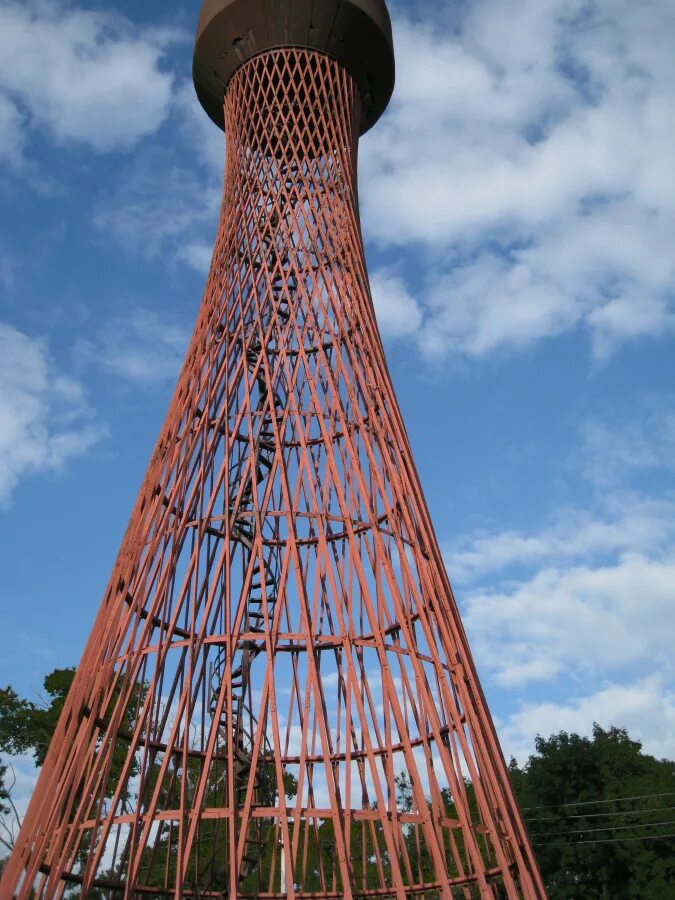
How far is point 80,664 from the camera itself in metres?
9.16

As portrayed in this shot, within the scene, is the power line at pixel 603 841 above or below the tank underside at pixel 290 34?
below

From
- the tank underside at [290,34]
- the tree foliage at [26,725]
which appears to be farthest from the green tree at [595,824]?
the tank underside at [290,34]

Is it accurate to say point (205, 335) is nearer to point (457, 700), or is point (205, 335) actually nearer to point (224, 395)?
point (224, 395)

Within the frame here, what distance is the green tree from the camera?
22844 millimetres

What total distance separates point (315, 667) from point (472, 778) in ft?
6.07

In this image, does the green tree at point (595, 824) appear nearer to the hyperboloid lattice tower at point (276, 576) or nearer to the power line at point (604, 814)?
the power line at point (604, 814)

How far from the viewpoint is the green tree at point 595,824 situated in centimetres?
2284

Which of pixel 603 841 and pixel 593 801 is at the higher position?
pixel 593 801

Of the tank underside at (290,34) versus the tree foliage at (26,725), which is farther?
the tree foliage at (26,725)

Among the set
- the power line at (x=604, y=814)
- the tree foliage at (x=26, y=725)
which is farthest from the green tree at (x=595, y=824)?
the tree foliage at (x=26, y=725)

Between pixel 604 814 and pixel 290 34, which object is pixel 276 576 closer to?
pixel 290 34

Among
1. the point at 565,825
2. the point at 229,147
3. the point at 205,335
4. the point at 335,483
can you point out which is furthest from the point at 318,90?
the point at 565,825

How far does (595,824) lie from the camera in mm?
23531

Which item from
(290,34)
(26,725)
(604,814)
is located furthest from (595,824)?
A: (290,34)
